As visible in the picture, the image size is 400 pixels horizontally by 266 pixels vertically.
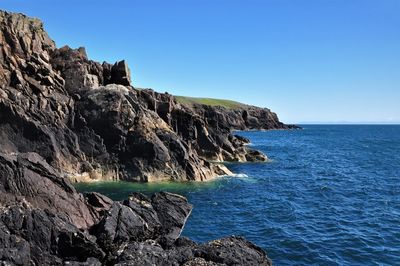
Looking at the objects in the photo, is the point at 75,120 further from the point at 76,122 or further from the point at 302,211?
the point at 302,211

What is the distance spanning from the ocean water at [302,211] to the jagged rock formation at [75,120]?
479 centimetres

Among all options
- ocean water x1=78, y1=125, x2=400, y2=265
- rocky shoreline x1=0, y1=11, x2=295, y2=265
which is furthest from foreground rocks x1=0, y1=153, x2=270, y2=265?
ocean water x1=78, y1=125, x2=400, y2=265

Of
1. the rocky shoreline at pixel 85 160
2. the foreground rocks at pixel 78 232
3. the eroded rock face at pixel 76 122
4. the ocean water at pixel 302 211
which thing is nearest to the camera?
the foreground rocks at pixel 78 232

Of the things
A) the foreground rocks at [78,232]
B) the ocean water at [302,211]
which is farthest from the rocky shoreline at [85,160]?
the ocean water at [302,211]

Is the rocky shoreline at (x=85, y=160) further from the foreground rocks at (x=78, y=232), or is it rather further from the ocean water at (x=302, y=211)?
the ocean water at (x=302, y=211)

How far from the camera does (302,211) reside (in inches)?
1857

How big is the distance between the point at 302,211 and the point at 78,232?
28.8 metres

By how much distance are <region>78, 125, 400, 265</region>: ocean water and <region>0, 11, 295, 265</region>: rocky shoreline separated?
5.15 meters

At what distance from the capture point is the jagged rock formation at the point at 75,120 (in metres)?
58.2

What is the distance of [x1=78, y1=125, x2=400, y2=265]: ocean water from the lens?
3357cm

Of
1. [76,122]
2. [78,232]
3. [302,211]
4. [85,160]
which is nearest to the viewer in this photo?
[78,232]

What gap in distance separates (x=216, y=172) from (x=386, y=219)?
33.3 meters

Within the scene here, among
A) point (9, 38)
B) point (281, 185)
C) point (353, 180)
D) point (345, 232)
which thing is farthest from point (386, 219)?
point (9, 38)

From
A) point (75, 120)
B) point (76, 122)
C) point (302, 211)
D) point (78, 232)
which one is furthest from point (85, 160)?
point (78, 232)
